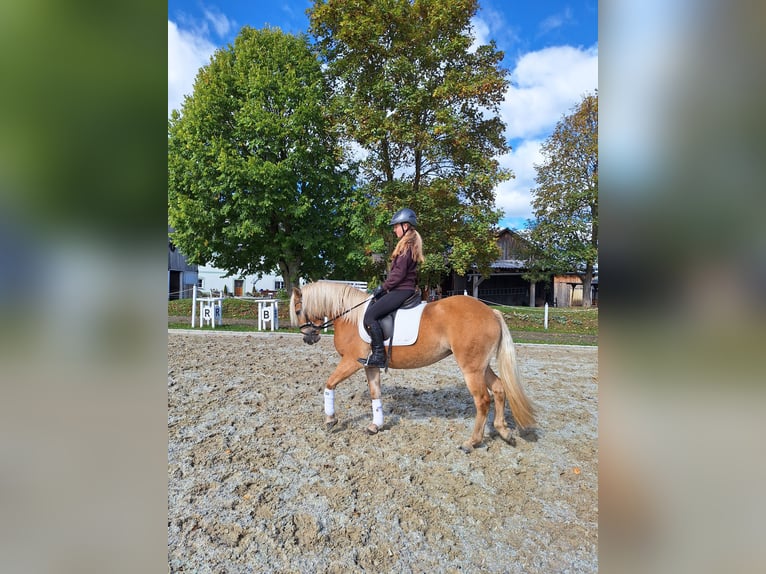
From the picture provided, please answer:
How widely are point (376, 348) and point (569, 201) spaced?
2045 centimetres

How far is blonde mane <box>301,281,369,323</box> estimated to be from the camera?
453 cm

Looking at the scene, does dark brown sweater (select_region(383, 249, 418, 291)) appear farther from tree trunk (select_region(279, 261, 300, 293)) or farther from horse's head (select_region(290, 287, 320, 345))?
tree trunk (select_region(279, 261, 300, 293))

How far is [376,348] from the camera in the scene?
13.8 ft

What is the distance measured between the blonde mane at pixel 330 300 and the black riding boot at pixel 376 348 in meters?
0.39

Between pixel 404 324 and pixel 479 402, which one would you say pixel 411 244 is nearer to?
pixel 404 324

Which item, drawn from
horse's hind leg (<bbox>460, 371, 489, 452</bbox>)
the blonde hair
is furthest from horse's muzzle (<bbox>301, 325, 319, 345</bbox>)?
horse's hind leg (<bbox>460, 371, 489, 452</bbox>)

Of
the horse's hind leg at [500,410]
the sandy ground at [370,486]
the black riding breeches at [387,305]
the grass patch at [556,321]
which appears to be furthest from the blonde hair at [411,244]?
the grass patch at [556,321]

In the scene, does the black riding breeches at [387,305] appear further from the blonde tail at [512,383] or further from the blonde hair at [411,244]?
the blonde tail at [512,383]

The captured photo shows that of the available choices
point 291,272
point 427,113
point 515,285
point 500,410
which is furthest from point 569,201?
point 500,410

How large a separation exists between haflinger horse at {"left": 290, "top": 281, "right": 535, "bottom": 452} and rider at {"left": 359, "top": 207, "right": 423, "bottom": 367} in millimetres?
164

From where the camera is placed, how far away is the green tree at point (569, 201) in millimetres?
20453
